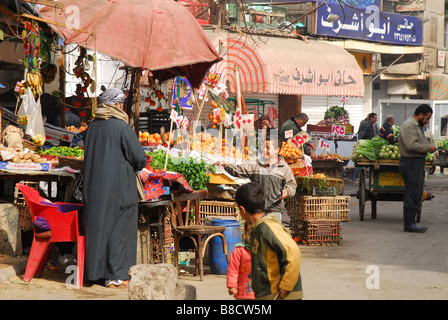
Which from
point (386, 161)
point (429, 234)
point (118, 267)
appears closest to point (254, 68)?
point (386, 161)

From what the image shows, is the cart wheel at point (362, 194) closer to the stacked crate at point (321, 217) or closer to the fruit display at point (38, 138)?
the stacked crate at point (321, 217)

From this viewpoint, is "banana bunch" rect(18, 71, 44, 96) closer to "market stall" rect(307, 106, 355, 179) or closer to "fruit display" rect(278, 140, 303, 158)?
"fruit display" rect(278, 140, 303, 158)

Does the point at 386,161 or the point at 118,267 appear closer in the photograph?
the point at 118,267

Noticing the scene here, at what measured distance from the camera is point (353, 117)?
30.7 m

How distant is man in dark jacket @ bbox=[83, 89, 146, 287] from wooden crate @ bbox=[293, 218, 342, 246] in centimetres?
396

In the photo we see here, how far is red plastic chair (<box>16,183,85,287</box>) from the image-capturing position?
7316 mm

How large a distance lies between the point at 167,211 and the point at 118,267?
121 cm

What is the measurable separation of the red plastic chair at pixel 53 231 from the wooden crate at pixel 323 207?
13.8ft

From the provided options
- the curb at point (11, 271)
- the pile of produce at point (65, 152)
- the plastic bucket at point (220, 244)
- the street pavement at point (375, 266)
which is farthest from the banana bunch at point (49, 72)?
the street pavement at point (375, 266)

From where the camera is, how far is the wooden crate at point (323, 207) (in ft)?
35.1

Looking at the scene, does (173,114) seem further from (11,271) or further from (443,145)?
(443,145)

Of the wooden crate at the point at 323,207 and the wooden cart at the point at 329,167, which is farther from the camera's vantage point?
the wooden cart at the point at 329,167

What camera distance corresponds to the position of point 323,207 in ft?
35.2

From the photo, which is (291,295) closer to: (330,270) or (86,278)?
(86,278)
